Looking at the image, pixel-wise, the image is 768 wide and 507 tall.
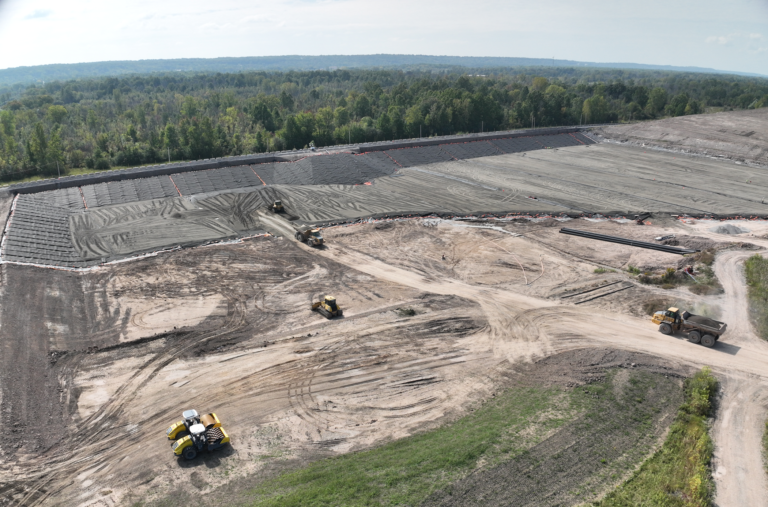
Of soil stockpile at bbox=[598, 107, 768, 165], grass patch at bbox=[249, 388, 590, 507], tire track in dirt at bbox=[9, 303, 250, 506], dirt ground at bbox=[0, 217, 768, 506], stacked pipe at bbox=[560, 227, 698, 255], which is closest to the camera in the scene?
grass patch at bbox=[249, 388, 590, 507]

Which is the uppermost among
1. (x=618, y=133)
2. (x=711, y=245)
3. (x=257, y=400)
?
(x=618, y=133)

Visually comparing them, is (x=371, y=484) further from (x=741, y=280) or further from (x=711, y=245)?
(x=711, y=245)

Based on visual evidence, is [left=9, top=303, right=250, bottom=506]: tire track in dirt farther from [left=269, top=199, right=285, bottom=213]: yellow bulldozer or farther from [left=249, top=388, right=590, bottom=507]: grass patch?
[left=269, top=199, right=285, bottom=213]: yellow bulldozer

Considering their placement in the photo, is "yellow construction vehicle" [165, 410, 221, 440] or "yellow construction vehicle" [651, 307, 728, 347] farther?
"yellow construction vehicle" [651, 307, 728, 347]

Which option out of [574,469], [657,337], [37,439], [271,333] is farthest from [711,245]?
[37,439]

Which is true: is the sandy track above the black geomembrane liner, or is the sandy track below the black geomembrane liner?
below

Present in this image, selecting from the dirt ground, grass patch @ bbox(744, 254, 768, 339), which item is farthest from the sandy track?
grass patch @ bbox(744, 254, 768, 339)

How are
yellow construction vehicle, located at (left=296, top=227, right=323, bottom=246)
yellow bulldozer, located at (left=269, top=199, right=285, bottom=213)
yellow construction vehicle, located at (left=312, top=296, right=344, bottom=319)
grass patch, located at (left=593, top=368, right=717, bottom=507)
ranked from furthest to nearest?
yellow bulldozer, located at (left=269, top=199, right=285, bottom=213) → yellow construction vehicle, located at (left=296, top=227, right=323, bottom=246) → yellow construction vehicle, located at (left=312, top=296, right=344, bottom=319) → grass patch, located at (left=593, top=368, right=717, bottom=507)
